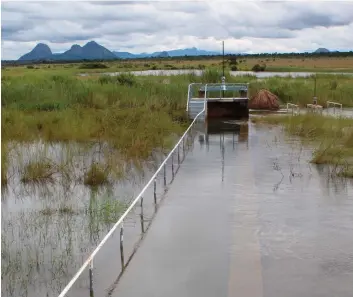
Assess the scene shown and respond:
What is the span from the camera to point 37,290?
25.6 ft

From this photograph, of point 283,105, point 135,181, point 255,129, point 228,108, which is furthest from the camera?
point 283,105

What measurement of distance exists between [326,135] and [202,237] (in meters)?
12.2

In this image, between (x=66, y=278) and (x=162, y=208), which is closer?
(x=66, y=278)

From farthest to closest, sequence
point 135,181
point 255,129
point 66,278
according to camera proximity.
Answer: point 255,129
point 135,181
point 66,278

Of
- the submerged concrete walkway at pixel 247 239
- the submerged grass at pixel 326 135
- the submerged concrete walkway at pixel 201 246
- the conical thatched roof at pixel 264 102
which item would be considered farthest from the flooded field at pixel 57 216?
the conical thatched roof at pixel 264 102

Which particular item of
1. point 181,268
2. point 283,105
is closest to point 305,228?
point 181,268

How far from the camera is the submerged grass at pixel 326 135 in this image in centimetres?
1606

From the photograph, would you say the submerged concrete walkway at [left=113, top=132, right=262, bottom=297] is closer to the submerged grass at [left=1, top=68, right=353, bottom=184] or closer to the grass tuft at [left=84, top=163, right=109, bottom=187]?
the grass tuft at [left=84, top=163, right=109, bottom=187]

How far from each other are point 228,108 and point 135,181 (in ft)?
49.3

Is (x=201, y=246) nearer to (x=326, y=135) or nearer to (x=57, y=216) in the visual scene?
(x=57, y=216)

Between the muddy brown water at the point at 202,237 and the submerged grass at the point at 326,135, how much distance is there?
597 millimetres

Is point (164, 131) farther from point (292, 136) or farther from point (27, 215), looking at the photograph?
point (27, 215)

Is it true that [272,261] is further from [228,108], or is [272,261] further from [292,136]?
[228,108]

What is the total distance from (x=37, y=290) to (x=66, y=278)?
0.52 m
